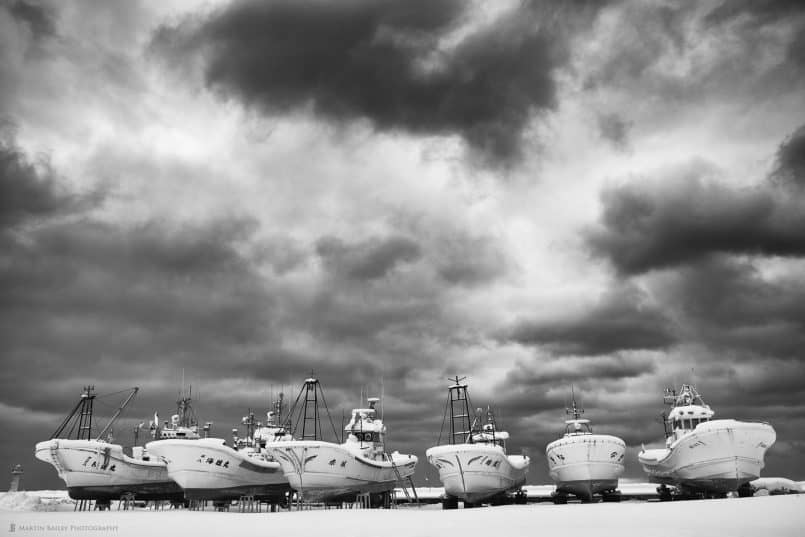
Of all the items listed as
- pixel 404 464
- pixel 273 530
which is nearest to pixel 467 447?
pixel 404 464

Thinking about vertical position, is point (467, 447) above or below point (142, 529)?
above

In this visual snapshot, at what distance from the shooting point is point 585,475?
5569 cm

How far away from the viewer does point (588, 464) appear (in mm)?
55594

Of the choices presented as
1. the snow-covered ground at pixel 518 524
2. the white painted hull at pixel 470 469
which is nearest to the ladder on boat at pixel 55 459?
the snow-covered ground at pixel 518 524

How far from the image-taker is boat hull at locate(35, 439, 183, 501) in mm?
62281

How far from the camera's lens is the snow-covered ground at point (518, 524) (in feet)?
85.5

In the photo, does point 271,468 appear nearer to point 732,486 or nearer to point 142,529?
point 142,529

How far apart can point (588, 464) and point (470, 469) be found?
1158cm

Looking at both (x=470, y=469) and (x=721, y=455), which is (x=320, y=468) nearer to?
(x=470, y=469)

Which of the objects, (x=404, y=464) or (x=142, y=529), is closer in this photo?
(x=142, y=529)

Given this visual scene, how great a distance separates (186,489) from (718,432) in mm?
50099

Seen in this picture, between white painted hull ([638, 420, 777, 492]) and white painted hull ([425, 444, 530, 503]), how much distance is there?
57.9ft

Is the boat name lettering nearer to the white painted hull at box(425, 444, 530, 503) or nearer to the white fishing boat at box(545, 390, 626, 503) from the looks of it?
the white painted hull at box(425, 444, 530, 503)

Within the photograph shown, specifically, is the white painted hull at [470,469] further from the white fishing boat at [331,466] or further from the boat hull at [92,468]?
the boat hull at [92,468]
